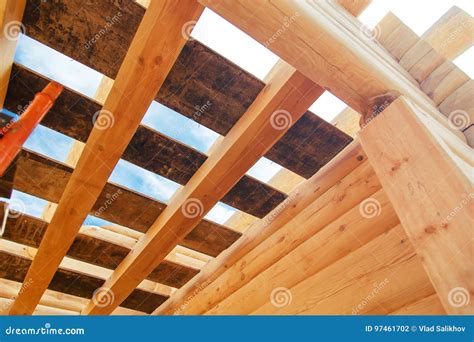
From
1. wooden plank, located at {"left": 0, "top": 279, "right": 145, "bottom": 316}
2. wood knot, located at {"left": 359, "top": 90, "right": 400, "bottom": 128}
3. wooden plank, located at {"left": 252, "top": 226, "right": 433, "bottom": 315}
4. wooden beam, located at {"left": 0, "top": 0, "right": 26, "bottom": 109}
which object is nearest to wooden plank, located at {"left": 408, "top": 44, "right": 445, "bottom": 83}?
wood knot, located at {"left": 359, "top": 90, "right": 400, "bottom": 128}

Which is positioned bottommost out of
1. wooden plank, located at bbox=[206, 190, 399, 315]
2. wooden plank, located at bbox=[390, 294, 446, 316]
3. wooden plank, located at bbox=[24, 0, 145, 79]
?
wooden plank, located at bbox=[390, 294, 446, 316]

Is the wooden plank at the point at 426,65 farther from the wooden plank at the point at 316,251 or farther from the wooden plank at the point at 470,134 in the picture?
the wooden plank at the point at 316,251

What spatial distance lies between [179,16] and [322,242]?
80.7 inches

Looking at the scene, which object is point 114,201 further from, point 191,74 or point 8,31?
point 8,31

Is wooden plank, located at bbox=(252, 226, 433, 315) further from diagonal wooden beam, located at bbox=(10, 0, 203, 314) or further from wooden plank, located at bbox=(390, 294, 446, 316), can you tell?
diagonal wooden beam, located at bbox=(10, 0, 203, 314)

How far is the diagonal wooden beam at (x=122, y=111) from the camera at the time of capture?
204 cm

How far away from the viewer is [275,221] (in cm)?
369

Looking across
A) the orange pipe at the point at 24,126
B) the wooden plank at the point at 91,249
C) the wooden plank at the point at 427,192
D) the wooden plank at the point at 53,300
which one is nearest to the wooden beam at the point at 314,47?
the wooden plank at the point at 427,192

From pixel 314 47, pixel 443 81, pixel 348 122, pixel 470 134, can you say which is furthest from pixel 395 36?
pixel 314 47

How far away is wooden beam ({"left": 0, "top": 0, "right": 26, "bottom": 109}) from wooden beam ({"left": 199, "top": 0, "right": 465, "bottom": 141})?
1.15 metres

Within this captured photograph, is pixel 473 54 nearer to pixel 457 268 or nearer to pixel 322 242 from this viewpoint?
pixel 322 242

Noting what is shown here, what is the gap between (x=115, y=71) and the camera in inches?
101

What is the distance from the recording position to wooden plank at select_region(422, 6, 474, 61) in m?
3.01

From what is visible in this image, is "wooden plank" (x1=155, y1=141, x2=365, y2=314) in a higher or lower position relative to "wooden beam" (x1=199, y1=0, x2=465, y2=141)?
higher
